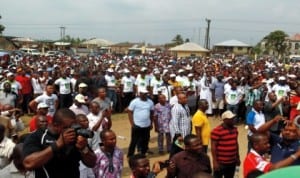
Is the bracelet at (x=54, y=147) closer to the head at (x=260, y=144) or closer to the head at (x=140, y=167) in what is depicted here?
the head at (x=140, y=167)

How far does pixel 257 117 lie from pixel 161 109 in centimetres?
231

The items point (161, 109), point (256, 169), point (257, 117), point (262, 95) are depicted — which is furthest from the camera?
point (262, 95)

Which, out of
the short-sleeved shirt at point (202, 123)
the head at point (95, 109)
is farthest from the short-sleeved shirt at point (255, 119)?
the head at point (95, 109)

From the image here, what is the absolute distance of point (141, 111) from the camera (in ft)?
30.2

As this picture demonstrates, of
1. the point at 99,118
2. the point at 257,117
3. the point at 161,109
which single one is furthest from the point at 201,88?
the point at 99,118

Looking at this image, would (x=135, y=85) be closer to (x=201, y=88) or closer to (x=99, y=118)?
(x=201, y=88)

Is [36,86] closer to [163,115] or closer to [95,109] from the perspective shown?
[163,115]

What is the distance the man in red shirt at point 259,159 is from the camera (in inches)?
178

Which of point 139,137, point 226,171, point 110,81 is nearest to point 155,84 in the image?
point 110,81

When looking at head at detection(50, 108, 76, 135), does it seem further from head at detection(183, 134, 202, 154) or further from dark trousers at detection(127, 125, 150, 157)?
dark trousers at detection(127, 125, 150, 157)

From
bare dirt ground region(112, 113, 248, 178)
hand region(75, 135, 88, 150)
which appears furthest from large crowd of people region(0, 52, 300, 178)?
bare dirt ground region(112, 113, 248, 178)

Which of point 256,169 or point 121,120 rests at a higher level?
point 256,169

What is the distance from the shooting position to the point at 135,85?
48.7ft

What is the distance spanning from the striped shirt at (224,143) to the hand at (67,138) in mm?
3541
